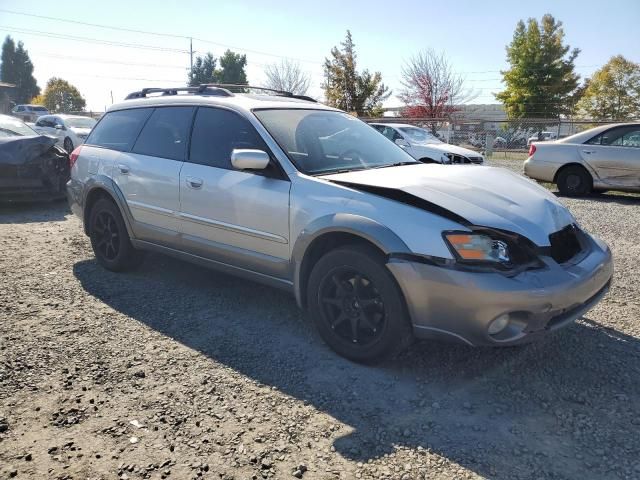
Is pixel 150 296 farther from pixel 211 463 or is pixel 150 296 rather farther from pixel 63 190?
pixel 63 190

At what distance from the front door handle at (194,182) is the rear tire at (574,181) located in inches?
346

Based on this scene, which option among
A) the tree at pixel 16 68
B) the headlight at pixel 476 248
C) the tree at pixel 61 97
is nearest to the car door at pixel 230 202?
the headlight at pixel 476 248

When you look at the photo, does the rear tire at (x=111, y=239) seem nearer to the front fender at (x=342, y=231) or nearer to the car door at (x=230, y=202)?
the car door at (x=230, y=202)

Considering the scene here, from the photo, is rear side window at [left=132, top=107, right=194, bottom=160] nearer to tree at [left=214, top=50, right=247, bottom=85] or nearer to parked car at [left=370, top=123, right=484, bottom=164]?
parked car at [left=370, top=123, right=484, bottom=164]

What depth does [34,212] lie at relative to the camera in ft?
26.5

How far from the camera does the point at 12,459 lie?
2.32 metres

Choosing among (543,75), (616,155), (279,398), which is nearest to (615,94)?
(543,75)

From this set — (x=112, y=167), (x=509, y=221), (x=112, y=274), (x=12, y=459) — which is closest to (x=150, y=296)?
(x=112, y=274)

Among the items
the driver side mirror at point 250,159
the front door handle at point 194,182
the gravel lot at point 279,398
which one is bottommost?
the gravel lot at point 279,398

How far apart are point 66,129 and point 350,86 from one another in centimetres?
2176

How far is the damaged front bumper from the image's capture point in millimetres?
2689

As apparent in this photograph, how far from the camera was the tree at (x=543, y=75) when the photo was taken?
129ft

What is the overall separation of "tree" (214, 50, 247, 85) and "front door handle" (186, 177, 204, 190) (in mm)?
52957

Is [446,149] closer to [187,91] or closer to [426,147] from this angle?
[426,147]
